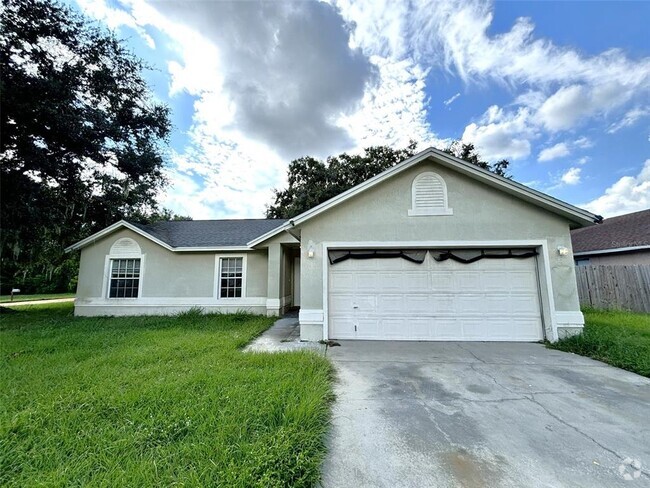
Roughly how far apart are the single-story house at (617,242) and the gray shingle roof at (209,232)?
15.4 meters

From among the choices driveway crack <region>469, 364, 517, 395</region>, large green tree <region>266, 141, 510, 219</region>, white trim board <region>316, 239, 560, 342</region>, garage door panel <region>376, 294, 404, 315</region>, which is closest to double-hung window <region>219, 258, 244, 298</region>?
white trim board <region>316, 239, 560, 342</region>

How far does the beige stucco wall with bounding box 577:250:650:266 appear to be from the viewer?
10945 mm

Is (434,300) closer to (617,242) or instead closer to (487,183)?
(487,183)

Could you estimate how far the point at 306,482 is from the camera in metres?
2.21

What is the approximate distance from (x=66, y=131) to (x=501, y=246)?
14.6 meters

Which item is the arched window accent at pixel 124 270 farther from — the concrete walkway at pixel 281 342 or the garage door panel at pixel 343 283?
the garage door panel at pixel 343 283

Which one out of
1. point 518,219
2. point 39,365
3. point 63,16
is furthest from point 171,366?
point 63,16

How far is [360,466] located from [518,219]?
686 centimetres

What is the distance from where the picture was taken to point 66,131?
9.70 meters

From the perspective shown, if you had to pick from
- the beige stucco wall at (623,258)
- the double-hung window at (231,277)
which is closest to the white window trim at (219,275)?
the double-hung window at (231,277)

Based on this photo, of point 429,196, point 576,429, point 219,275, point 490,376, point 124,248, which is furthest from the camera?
point 219,275

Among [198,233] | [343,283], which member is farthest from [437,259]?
[198,233]

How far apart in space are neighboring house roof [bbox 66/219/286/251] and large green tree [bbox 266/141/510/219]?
980cm

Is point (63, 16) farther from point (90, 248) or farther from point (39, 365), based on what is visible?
point (39, 365)
